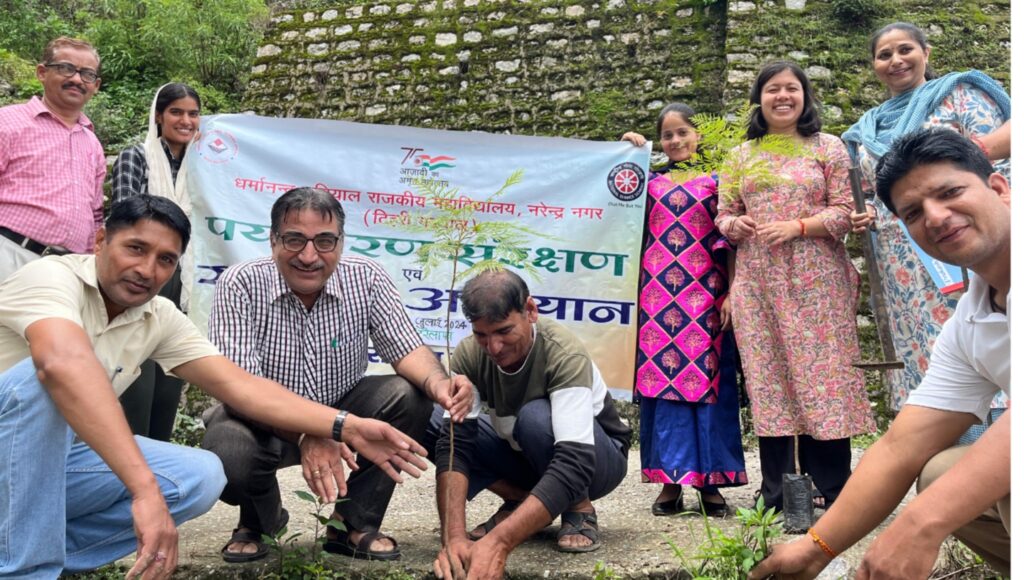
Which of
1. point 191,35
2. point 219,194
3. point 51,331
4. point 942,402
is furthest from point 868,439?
point 191,35

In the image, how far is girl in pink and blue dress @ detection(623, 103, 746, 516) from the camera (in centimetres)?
319

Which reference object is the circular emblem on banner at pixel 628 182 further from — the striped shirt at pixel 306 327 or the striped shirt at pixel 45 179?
the striped shirt at pixel 45 179

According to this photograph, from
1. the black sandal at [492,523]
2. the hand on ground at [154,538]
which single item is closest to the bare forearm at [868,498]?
the black sandal at [492,523]

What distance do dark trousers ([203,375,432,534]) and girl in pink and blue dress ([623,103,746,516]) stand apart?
97 cm

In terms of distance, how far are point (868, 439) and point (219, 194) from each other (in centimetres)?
355

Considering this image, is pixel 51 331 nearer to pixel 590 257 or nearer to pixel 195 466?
pixel 195 466

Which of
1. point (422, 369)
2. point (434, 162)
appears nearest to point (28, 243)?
point (422, 369)

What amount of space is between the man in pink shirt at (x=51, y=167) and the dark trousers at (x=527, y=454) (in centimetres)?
162

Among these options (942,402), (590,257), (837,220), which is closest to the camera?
(942,402)

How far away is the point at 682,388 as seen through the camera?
10.6 feet

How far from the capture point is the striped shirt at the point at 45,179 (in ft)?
10.6

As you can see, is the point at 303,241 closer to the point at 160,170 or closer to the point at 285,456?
the point at 285,456

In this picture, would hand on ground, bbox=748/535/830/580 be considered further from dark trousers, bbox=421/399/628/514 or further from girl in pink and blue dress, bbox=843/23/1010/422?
girl in pink and blue dress, bbox=843/23/1010/422

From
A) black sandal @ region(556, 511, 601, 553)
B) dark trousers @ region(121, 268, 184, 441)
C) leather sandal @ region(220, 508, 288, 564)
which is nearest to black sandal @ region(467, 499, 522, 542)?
black sandal @ region(556, 511, 601, 553)
